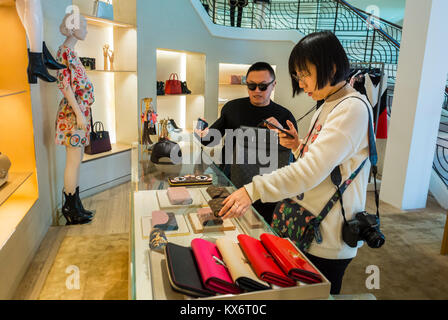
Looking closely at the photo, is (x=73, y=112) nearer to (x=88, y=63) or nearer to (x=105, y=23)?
(x=88, y=63)

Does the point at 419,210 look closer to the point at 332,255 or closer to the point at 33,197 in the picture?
the point at 332,255

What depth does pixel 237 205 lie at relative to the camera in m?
1.14

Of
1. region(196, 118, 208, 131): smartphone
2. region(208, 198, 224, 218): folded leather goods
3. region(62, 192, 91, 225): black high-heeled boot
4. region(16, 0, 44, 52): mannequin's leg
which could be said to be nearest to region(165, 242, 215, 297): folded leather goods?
region(208, 198, 224, 218): folded leather goods

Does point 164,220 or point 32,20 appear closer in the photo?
point 164,220

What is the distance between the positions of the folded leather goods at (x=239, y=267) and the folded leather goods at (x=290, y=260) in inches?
3.5

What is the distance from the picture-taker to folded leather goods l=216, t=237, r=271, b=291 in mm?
950

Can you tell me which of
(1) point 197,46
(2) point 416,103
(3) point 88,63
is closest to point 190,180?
(3) point 88,63

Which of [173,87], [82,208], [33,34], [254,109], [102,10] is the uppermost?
[102,10]

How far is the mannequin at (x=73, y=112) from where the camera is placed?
3184 millimetres

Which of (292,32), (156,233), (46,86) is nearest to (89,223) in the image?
(46,86)

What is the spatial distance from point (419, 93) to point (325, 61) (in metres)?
3.57

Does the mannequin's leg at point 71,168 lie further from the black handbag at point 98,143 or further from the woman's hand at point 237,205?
the woman's hand at point 237,205

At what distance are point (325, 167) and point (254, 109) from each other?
1577 mm

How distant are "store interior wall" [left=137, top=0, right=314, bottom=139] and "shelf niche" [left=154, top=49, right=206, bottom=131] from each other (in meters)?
0.15
